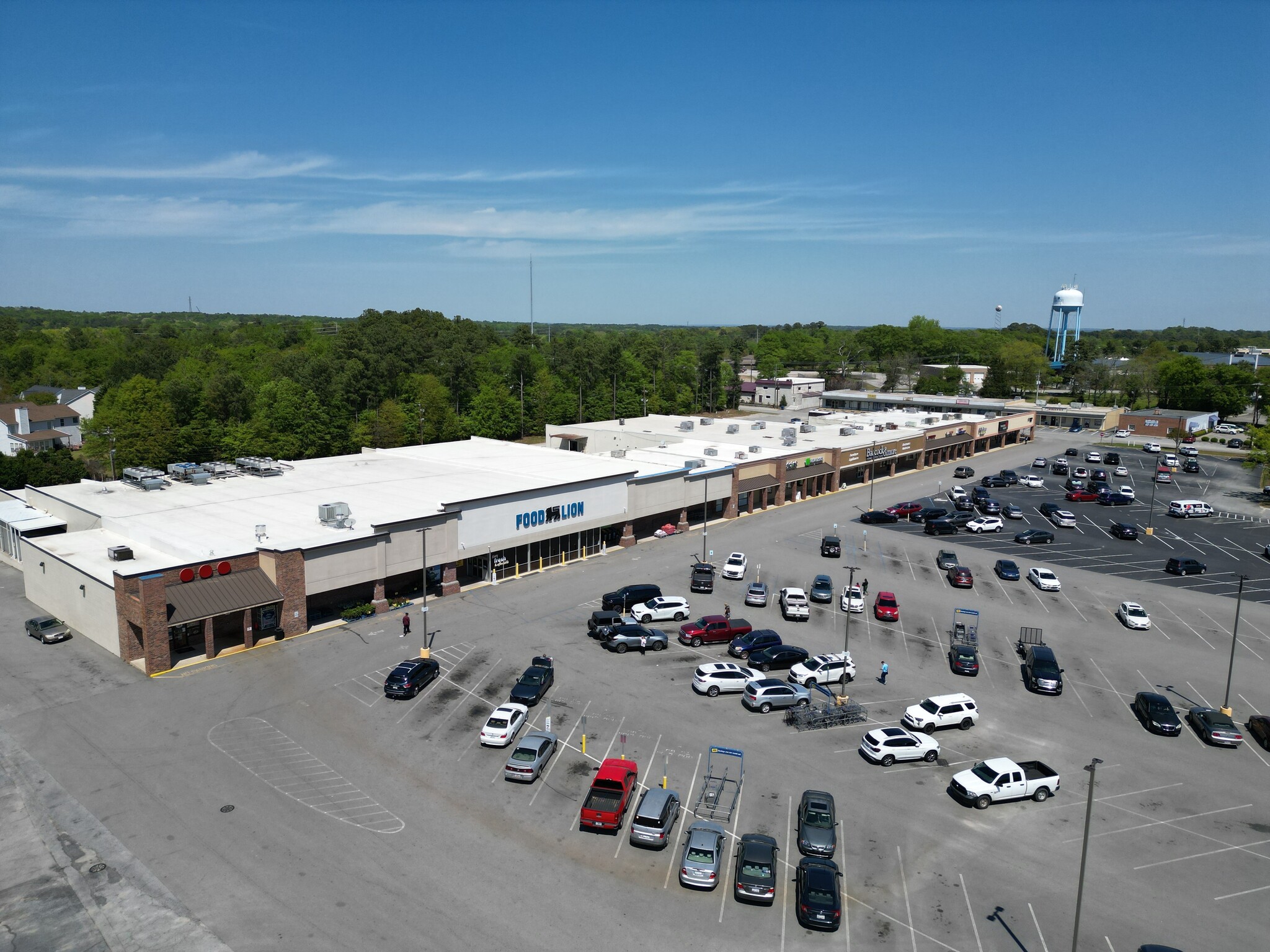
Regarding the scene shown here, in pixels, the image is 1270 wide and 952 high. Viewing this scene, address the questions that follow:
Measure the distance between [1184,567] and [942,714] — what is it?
34574mm

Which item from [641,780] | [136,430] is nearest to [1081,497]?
[641,780]

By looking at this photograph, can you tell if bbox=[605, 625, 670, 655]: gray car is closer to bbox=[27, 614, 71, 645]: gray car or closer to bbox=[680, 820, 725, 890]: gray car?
bbox=[680, 820, 725, 890]: gray car

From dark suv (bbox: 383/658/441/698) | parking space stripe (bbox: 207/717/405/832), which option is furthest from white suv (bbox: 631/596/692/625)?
parking space stripe (bbox: 207/717/405/832)

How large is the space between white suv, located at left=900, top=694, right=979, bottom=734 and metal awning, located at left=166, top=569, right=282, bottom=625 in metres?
29.8

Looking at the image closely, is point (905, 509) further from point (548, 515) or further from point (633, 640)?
point (633, 640)

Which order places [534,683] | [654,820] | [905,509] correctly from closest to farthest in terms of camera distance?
[654,820], [534,683], [905,509]

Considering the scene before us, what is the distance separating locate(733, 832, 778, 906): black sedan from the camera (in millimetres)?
22047

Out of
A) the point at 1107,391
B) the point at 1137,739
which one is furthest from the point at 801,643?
the point at 1107,391

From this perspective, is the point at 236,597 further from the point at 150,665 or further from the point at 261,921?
the point at 261,921

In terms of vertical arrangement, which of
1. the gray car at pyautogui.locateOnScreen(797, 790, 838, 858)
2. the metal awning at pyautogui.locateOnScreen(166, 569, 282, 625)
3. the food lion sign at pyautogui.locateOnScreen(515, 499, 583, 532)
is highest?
the food lion sign at pyautogui.locateOnScreen(515, 499, 583, 532)

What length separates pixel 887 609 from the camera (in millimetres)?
45344

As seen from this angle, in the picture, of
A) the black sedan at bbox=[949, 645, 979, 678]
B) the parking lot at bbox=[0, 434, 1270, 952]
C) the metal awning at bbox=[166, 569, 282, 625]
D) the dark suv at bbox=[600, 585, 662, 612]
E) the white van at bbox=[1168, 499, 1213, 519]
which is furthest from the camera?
the white van at bbox=[1168, 499, 1213, 519]

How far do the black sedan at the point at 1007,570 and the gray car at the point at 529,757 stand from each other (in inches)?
1445

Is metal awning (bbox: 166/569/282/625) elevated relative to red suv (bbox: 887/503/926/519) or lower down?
elevated
